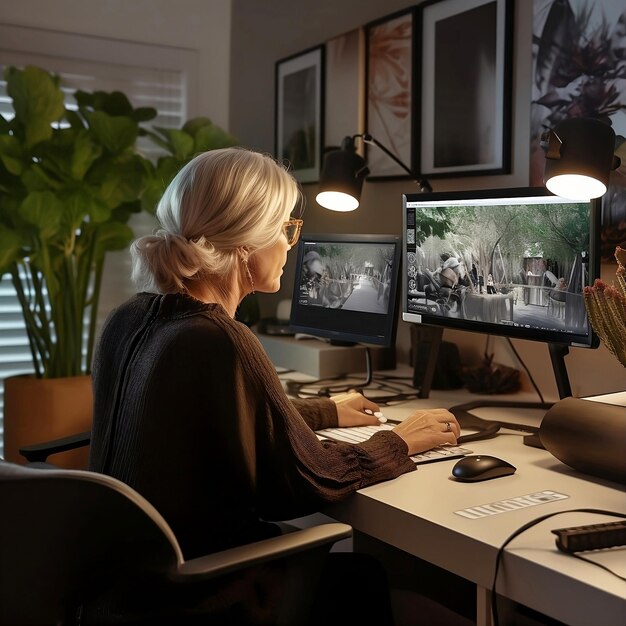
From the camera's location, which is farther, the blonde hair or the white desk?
the blonde hair

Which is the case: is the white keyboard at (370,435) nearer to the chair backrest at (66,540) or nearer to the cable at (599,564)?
the cable at (599,564)

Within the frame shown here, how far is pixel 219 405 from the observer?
1371 millimetres

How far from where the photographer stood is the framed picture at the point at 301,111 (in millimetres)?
3184

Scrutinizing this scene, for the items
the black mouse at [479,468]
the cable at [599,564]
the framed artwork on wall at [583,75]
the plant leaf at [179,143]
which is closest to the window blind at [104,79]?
the plant leaf at [179,143]

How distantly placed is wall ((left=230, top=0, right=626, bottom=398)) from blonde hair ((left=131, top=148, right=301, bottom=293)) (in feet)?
3.24

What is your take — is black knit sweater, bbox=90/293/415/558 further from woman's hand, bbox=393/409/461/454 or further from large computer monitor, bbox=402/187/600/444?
large computer monitor, bbox=402/187/600/444

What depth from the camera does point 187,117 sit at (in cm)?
354

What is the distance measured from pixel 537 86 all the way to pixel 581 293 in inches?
28.3

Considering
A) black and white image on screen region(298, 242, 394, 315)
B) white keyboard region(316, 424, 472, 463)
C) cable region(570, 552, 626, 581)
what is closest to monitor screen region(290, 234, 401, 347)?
black and white image on screen region(298, 242, 394, 315)

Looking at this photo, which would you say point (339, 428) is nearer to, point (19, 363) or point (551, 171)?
point (551, 171)

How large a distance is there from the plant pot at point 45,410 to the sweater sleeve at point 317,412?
122 cm

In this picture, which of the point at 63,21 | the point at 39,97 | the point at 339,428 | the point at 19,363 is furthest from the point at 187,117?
the point at 339,428

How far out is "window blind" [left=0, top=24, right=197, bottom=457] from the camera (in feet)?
10.5

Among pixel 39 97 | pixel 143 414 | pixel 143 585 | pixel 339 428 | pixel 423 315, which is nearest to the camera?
pixel 143 585
